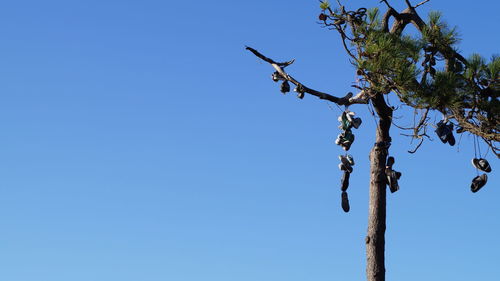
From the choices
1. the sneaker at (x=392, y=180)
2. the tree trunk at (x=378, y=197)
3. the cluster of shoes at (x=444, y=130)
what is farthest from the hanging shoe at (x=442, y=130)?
the sneaker at (x=392, y=180)

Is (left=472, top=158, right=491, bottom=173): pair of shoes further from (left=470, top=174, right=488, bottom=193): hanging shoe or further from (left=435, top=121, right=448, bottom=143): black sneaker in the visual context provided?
(left=435, top=121, right=448, bottom=143): black sneaker

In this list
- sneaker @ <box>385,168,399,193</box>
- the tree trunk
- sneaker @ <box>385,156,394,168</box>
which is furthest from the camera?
sneaker @ <box>385,156,394,168</box>

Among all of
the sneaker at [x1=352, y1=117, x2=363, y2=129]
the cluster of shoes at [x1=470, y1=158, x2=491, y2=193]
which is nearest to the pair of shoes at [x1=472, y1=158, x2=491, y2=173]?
the cluster of shoes at [x1=470, y1=158, x2=491, y2=193]

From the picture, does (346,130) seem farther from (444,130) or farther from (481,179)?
(481,179)

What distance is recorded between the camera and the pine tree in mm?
6035

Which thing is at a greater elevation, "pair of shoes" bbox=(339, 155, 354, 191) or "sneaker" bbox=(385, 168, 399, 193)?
"pair of shoes" bbox=(339, 155, 354, 191)

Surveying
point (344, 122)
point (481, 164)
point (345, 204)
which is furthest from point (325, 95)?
point (481, 164)

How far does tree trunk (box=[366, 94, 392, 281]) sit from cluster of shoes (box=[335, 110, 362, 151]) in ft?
0.70

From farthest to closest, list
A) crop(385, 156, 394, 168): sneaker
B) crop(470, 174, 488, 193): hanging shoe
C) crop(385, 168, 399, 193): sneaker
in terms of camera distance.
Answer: crop(470, 174, 488, 193): hanging shoe, crop(385, 156, 394, 168): sneaker, crop(385, 168, 399, 193): sneaker

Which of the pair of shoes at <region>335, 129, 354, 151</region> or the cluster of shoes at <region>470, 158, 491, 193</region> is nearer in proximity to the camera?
the cluster of shoes at <region>470, 158, 491, 193</region>

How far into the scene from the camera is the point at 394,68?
6.03 metres

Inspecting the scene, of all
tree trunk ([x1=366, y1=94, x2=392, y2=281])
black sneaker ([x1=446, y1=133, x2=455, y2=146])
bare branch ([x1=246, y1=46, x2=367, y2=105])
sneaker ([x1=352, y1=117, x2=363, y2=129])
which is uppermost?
bare branch ([x1=246, y1=46, x2=367, y2=105])

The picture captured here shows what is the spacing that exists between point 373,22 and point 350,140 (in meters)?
0.96

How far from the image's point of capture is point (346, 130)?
256 inches
